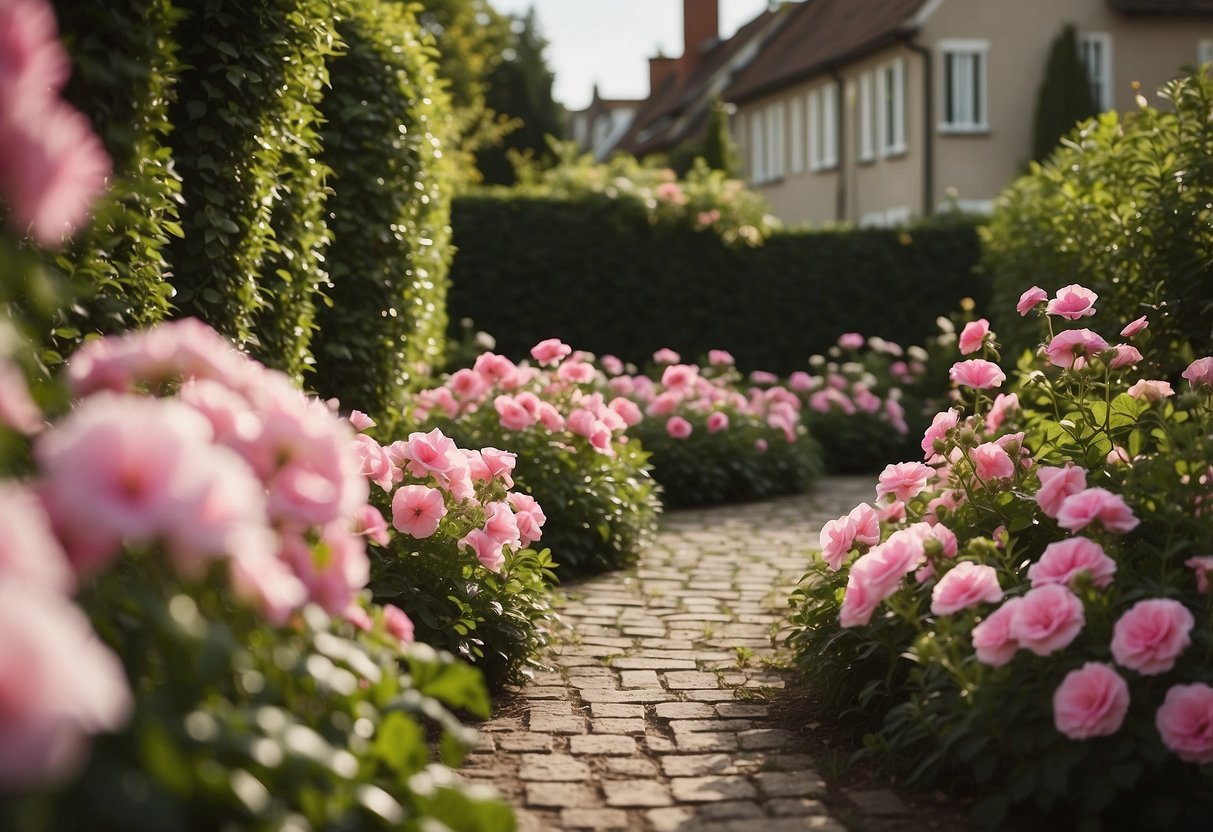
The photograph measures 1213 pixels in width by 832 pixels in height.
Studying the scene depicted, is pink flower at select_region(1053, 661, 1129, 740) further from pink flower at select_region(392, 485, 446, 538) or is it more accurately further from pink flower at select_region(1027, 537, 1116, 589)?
pink flower at select_region(392, 485, 446, 538)

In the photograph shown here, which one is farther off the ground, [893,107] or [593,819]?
[893,107]

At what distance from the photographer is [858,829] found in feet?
10.5

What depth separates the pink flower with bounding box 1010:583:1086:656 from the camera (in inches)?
116

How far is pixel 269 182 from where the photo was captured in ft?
16.0

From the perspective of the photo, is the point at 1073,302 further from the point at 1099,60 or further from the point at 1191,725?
the point at 1099,60

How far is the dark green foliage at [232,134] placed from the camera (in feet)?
15.3

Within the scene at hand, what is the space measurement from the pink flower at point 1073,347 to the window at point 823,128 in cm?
2261

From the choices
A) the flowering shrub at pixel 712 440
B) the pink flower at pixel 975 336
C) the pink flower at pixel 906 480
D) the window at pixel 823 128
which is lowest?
the flowering shrub at pixel 712 440

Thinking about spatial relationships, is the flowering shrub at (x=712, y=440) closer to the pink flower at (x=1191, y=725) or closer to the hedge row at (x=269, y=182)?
the hedge row at (x=269, y=182)

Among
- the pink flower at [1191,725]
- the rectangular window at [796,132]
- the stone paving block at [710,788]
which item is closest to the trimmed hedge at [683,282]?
the stone paving block at [710,788]

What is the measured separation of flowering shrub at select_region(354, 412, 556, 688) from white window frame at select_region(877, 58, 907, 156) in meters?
20.0

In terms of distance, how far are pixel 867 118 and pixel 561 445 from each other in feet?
63.6

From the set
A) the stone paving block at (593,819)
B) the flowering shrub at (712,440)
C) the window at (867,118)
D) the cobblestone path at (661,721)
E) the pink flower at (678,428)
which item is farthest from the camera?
the window at (867,118)

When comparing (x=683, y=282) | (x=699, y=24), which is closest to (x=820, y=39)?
(x=699, y=24)
